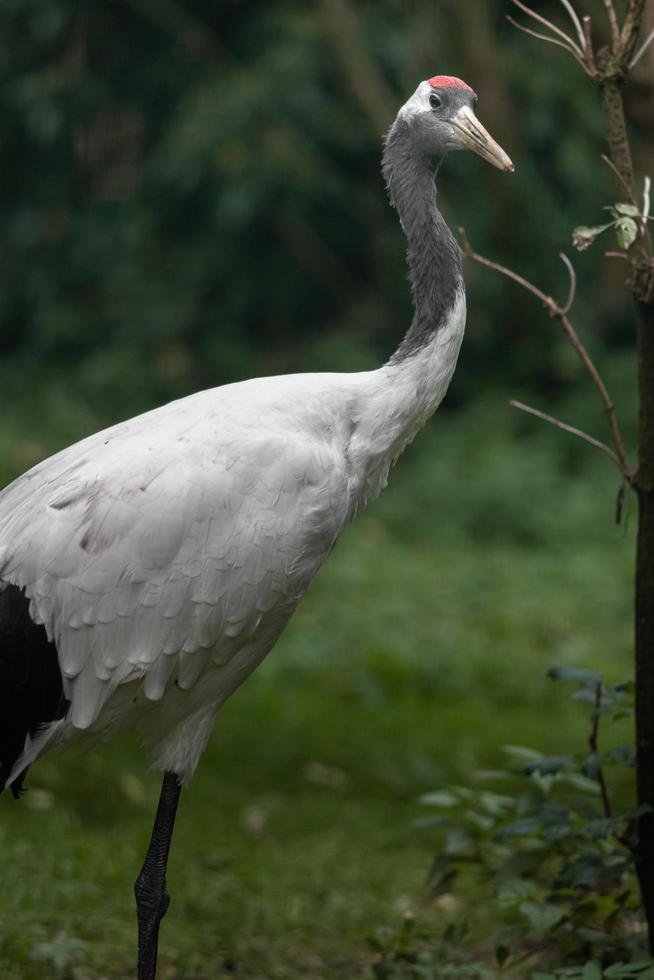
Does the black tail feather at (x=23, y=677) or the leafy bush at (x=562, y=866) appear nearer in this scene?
the black tail feather at (x=23, y=677)

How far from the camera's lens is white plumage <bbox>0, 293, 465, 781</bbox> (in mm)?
3469

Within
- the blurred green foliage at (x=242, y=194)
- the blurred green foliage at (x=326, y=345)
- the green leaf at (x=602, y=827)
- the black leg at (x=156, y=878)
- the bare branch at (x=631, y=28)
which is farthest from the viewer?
the blurred green foliage at (x=242, y=194)

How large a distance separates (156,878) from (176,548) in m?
0.93

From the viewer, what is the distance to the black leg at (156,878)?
12.4ft

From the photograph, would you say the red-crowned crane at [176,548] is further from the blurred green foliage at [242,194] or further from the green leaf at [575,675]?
the blurred green foliage at [242,194]

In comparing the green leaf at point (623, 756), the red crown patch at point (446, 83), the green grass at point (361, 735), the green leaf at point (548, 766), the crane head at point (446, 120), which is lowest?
the green grass at point (361, 735)

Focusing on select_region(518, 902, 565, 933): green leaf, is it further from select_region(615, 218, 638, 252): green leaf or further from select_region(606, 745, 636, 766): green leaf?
select_region(615, 218, 638, 252): green leaf

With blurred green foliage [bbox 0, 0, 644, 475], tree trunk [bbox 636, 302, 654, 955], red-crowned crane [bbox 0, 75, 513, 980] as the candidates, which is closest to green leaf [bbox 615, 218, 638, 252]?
tree trunk [bbox 636, 302, 654, 955]

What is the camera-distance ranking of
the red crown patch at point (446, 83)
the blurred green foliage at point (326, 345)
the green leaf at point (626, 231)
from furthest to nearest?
the blurred green foliage at point (326, 345)
the red crown patch at point (446, 83)
the green leaf at point (626, 231)

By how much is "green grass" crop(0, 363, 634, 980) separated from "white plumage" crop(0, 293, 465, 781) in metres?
0.98

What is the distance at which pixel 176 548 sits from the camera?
347 cm

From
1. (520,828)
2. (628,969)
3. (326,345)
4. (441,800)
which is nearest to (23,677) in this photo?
(441,800)

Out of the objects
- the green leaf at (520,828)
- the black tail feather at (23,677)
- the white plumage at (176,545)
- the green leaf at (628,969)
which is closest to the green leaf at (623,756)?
the green leaf at (520,828)

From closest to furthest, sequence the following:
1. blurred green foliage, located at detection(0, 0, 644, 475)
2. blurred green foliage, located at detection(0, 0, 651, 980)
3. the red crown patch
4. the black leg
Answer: the black leg → the red crown patch → blurred green foliage, located at detection(0, 0, 651, 980) → blurred green foliage, located at detection(0, 0, 644, 475)
